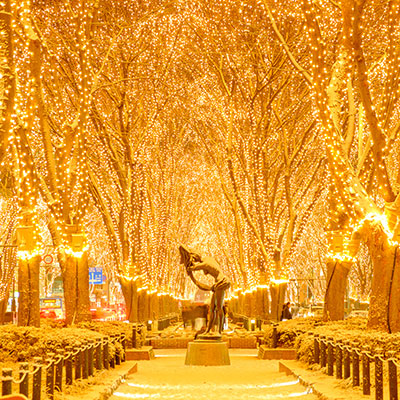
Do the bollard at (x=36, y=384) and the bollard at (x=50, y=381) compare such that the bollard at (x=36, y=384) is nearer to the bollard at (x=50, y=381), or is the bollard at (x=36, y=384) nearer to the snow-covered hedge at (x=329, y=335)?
the bollard at (x=50, y=381)

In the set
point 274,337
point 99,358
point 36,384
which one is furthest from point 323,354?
point 36,384

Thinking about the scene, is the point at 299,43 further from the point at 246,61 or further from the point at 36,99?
the point at 36,99

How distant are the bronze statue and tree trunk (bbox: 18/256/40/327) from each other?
4508 mm

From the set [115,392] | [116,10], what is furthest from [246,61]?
[115,392]

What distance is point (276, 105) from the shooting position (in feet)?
104

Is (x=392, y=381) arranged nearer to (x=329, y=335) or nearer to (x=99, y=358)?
(x=329, y=335)

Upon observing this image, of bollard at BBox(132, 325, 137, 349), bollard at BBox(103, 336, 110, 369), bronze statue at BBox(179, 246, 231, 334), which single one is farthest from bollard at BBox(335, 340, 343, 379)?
bollard at BBox(132, 325, 137, 349)

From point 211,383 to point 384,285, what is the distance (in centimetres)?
433

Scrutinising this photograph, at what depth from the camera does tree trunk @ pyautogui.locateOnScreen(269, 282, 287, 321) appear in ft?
115

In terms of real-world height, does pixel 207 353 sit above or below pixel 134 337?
below

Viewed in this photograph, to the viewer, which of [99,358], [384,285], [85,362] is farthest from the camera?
[384,285]

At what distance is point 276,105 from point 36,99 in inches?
482

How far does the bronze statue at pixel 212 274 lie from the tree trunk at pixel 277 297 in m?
11.0

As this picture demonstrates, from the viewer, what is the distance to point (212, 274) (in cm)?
2383
